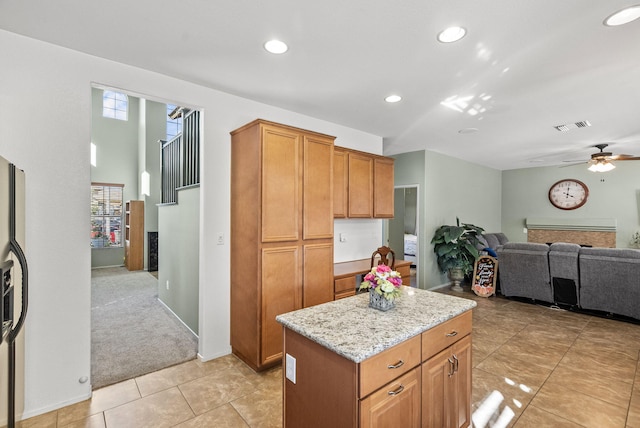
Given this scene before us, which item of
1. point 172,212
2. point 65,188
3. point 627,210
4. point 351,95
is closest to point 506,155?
point 627,210

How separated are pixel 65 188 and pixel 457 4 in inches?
122

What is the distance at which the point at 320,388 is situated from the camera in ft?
4.79

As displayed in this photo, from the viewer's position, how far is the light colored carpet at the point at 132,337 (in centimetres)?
291

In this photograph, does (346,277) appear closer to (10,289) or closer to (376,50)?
(376,50)

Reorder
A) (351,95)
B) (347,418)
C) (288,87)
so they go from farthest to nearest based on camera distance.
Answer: (351,95), (288,87), (347,418)

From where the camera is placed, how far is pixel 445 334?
5.84 feet

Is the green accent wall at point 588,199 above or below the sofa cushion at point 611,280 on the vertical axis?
above

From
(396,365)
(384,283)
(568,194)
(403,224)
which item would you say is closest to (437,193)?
(403,224)

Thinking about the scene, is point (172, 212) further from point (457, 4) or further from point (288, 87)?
point (457, 4)

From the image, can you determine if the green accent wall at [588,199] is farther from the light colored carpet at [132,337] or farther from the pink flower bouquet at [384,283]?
the light colored carpet at [132,337]

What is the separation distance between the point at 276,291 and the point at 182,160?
7.84ft

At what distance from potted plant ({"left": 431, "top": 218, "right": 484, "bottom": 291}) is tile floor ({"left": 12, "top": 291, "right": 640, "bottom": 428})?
2.10 meters

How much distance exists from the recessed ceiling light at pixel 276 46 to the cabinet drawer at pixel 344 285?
2362mm

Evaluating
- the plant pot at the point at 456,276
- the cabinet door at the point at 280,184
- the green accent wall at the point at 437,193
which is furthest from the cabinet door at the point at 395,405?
the plant pot at the point at 456,276
